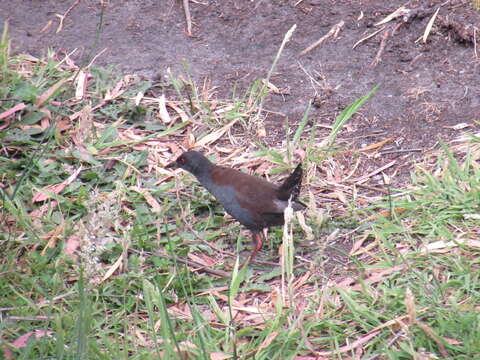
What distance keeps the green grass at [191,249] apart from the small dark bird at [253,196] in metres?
0.24

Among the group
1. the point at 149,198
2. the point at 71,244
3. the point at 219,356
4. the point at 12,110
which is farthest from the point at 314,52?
the point at 219,356

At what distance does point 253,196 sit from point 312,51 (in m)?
2.19

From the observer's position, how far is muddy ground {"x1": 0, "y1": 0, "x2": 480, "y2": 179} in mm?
5711

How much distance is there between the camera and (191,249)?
15.8ft

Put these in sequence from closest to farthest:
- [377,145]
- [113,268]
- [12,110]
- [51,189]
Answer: [113,268] → [51,189] → [377,145] → [12,110]

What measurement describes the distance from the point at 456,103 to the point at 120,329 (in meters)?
3.15

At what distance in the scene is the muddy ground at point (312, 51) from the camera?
5711 millimetres

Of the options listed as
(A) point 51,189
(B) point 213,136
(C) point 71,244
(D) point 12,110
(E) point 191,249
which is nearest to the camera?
(C) point 71,244

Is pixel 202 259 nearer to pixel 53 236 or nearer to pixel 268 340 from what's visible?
pixel 53 236

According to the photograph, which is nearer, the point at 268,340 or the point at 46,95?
the point at 268,340

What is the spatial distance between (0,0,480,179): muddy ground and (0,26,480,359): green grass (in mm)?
285

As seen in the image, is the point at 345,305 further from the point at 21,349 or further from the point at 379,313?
the point at 21,349

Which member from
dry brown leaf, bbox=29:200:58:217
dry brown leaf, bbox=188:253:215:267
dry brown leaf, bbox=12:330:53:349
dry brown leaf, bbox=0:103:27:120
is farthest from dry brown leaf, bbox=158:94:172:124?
dry brown leaf, bbox=12:330:53:349

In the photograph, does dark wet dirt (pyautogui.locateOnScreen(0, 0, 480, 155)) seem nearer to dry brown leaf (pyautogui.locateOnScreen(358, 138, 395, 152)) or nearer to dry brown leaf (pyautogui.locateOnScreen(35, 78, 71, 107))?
dry brown leaf (pyautogui.locateOnScreen(358, 138, 395, 152))
